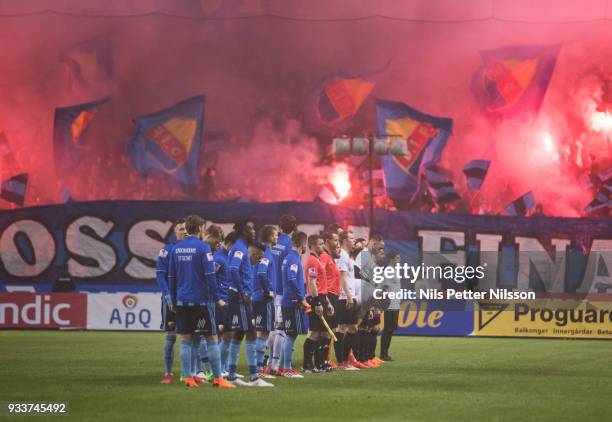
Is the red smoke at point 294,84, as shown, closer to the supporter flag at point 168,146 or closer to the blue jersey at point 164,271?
Answer: the supporter flag at point 168,146

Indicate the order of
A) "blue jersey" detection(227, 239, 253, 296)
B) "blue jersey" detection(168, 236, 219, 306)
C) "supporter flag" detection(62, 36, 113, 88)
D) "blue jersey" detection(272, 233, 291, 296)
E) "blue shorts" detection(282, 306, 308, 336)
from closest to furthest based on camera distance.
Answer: "blue jersey" detection(168, 236, 219, 306)
"blue jersey" detection(227, 239, 253, 296)
"blue shorts" detection(282, 306, 308, 336)
"blue jersey" detection(272, 233, 291, 296)
"supporter flag" detection(62, 36, 113, 88)

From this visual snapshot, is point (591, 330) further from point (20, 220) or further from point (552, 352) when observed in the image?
point (20, 220)

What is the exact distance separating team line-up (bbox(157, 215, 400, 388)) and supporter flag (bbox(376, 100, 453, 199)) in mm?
29118

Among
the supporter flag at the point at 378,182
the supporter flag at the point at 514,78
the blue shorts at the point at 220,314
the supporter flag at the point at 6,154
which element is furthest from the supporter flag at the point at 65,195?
the blue shorts at the point at 220,314

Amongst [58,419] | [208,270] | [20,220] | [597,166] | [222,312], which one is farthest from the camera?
[597,166]

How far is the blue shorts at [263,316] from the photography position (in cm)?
1811

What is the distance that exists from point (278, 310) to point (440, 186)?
33.7m

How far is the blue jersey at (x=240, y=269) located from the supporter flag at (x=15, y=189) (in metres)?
36.2

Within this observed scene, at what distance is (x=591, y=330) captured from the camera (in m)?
33.2

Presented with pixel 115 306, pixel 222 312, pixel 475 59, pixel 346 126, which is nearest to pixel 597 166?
pixel 475 59

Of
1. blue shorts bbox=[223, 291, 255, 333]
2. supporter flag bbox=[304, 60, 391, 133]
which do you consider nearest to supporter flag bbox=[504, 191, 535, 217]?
supporter flag bbox=[304, 60, 391, 133]

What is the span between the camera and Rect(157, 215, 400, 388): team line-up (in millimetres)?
16719

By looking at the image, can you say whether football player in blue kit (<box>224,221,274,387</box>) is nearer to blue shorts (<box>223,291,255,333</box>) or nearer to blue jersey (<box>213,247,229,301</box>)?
blue shorts (<box>223,291,255,333</box>)

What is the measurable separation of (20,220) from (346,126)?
20321 millimetres
